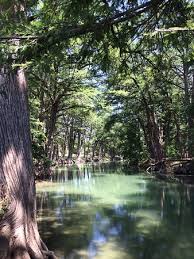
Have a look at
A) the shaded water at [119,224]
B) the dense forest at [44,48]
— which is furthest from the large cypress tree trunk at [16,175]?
the shaded water at [119,224]

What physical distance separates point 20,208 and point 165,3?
400cm

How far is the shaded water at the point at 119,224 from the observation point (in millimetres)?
7723

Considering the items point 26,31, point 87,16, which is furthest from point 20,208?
point 87,16

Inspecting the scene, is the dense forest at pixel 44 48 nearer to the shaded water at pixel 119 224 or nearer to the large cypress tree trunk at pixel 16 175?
the large cypress tree trunk at pixel 16 175

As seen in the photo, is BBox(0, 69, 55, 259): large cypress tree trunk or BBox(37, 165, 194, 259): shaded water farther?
BBox(37, 165, 194, 259): shaded water

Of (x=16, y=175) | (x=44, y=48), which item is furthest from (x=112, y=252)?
(x=44, y=48)

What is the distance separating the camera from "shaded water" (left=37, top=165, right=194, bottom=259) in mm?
7723

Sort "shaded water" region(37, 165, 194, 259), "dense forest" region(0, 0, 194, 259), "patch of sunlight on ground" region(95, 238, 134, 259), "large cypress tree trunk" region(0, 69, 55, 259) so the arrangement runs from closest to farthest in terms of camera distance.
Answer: "dense forest" region(0, 0, 194, 259), "large cypress tree trunk" region(0, 69, 55, 259), "patch of sunlight on ground" region(95, 238, 134, 259), "shaded water" region(37, 165, 194, 259)

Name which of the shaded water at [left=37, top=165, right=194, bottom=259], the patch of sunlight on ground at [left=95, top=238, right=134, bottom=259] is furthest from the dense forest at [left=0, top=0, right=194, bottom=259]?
the shaded water at [left=37, top=165, right=194, bottom=259]

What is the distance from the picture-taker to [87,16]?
5102mm

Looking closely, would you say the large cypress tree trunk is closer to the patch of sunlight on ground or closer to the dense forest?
the dense forest

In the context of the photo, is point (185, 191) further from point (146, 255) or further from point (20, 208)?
point (20, 208)

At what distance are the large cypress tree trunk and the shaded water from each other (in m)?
1.60

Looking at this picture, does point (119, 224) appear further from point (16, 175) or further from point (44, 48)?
point (44, 48)
